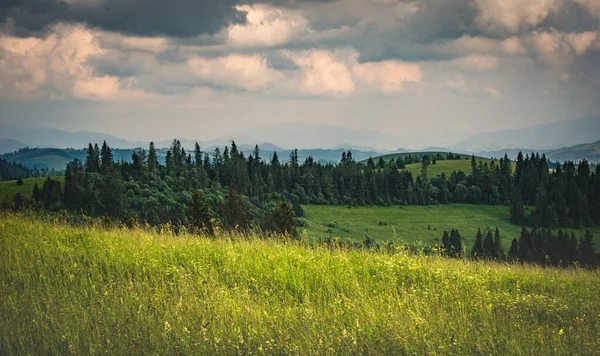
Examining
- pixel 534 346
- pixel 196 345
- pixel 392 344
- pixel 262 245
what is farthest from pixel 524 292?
pixel 196 345

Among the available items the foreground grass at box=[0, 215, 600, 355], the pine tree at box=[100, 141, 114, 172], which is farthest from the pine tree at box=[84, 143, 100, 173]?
the foreground grass at box=[0, 215, 600, 355]

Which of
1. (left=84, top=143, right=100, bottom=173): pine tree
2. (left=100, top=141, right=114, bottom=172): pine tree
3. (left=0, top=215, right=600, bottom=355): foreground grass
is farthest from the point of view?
(left=84, top=143, right=100, bottom=173): pine tree

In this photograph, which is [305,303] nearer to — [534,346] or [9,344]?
[534,346]

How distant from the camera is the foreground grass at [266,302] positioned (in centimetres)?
726

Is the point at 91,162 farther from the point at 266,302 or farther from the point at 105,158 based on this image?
the point at 266,302

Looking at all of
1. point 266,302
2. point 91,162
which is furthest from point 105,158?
point 266,302

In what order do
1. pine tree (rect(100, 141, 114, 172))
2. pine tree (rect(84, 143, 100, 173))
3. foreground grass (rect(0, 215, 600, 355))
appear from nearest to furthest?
1. foreground grass (rect(0, 215, 600, 355))
2. pine tree (rect(100, 141, 114, 172))
3. pine tree (rect(84, 143, 100, 173))

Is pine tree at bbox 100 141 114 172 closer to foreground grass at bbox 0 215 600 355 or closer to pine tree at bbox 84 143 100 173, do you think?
pine tree at bbox 84 143 100 173

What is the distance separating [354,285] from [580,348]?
4.10m

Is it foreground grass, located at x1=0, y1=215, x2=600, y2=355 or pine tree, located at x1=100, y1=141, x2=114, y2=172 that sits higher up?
pine tree, located at x1=100, y1=141, x2=114, y2=172

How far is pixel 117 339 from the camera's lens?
7.31 m

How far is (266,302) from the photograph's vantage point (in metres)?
8.81

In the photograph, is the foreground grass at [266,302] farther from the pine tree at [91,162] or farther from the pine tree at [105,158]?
the pine tree at [91,162]

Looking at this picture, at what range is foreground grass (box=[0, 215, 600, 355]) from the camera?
23.8ft
